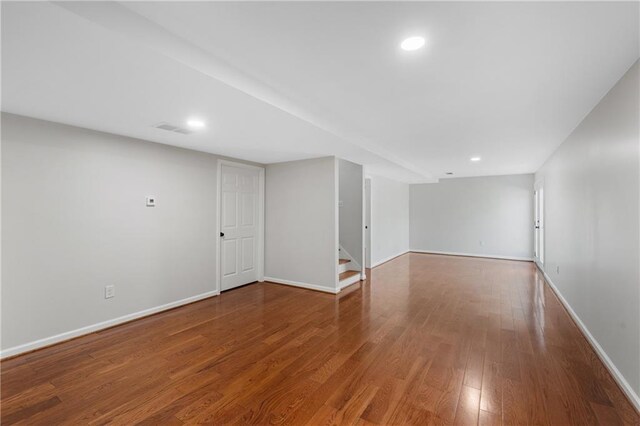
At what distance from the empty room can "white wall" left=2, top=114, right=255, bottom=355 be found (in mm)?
20

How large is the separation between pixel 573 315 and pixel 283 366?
3.45 m

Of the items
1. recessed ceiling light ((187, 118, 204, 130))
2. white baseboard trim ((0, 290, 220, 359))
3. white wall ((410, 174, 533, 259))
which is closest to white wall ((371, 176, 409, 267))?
white wall ((410, 174, 533, 259))

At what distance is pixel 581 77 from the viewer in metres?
2.12

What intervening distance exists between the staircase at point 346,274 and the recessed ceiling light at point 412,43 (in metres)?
3.72

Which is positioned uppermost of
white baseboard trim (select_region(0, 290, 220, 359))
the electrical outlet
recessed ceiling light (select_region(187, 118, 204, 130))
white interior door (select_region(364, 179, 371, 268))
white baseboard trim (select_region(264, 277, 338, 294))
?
recessed ceiling light (select_region(187, 118, 204, 130))

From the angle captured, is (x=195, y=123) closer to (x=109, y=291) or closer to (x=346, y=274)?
(x=109, y=291)

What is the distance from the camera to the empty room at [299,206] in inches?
63.2

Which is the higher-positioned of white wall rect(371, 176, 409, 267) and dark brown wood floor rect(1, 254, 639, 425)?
white wall rect(371, 176, 409, 267)

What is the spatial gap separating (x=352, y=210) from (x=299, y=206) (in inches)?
46.1

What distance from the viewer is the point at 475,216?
7988 mm

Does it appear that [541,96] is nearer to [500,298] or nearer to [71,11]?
[500,298]

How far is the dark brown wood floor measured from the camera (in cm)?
184

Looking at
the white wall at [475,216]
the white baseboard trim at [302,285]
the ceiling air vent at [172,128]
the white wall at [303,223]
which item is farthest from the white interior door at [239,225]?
the white wall at [475,216]

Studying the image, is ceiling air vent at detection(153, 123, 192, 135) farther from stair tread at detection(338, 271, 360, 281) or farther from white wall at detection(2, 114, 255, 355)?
stair tread at detection(338, 271, 360, 281)
